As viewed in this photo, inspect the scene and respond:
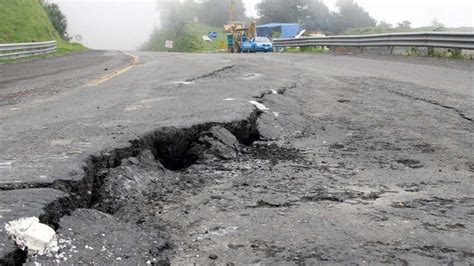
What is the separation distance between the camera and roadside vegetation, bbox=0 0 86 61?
25094mm

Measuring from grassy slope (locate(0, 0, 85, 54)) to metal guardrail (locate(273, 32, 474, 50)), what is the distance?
45.6 feet

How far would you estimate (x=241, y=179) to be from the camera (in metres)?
2.90

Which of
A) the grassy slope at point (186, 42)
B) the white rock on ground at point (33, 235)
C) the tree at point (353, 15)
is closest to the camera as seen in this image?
the white rock on ground at point (33, 235)

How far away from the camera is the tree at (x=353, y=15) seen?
81.7 meters

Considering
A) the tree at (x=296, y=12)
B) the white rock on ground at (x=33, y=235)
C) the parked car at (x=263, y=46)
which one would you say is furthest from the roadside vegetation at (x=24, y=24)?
the tree at (x=296, y=12)

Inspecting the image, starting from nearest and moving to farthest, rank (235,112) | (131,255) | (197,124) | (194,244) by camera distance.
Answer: (131,255) < (194,244) < (197,124) < (235,112)

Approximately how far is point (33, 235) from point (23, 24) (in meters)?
29.7

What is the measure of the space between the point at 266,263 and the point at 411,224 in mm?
791

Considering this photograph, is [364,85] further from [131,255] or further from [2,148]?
[131,255]

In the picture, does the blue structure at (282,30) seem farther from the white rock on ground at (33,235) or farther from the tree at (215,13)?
the white rock on ground at (33,235)

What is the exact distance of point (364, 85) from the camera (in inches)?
281

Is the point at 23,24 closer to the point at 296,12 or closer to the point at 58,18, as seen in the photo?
the point at 58,18

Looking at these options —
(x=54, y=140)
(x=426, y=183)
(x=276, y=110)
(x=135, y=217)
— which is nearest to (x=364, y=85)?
(x=276, y=110)

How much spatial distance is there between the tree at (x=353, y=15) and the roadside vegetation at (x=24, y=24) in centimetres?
5963
